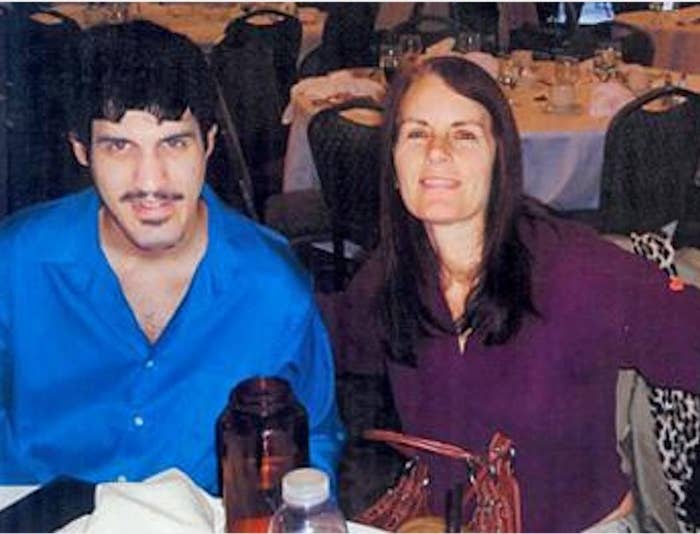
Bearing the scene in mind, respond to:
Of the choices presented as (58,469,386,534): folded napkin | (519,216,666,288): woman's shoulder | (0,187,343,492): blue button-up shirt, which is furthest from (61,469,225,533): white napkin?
(519,216,666,288): woman's shoulder

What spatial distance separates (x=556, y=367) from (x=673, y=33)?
32cm

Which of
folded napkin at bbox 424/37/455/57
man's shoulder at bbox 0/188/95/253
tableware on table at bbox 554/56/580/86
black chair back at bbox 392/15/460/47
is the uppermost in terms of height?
black chair back at bbox 392/15/460/47

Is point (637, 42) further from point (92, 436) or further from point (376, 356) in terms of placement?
point (92, 436)

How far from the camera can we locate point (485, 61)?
46.4 inches

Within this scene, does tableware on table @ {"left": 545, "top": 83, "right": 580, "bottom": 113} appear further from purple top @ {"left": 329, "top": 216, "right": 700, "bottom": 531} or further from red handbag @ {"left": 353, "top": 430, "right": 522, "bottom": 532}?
red handbag @ {"left": 353, "top": 430, "right": 522, "bottom": 532}

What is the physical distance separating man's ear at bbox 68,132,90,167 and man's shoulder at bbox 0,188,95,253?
0.04 meters

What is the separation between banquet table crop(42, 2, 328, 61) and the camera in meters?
1.14

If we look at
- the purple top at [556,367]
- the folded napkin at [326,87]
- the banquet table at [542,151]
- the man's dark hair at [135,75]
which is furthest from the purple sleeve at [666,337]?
the man's dark hair at [135,75]

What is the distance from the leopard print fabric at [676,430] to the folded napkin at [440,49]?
24 cm

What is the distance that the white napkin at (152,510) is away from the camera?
1.03m

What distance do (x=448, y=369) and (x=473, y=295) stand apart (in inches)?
2.9

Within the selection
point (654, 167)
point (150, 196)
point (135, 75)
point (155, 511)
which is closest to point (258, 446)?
point (155, 511)

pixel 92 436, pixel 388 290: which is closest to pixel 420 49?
pixel 388 290

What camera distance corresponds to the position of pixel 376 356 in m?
1.23
